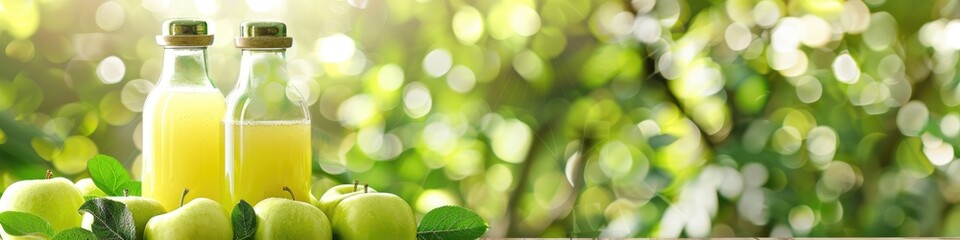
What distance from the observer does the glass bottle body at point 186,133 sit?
1123 mm

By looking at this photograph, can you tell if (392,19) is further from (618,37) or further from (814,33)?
(814,33)

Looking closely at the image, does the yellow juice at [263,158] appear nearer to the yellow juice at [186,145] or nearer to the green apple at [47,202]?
the yellow juice at [186,145]

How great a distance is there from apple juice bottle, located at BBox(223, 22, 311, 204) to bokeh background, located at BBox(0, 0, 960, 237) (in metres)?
0.92

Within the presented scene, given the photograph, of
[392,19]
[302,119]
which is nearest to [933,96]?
[392,19]

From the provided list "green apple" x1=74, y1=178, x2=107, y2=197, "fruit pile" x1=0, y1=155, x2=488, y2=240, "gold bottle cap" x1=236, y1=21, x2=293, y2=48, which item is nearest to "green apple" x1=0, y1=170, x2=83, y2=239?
"fruit pile" x1=0, y1=155, x2=488, y2=240

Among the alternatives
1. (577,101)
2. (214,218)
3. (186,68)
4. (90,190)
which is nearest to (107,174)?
(90,190)

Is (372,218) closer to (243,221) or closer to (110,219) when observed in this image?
(243,221)

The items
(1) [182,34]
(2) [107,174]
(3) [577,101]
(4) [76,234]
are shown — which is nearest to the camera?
(4) [76,234]

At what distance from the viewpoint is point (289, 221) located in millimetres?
999

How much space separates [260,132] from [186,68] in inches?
4.0

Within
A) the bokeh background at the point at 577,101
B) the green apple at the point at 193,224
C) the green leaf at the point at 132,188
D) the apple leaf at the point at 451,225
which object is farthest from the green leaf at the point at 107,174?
the bokeh background at the point at 577,101

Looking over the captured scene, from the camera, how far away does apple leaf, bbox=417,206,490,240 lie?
3.56 feet

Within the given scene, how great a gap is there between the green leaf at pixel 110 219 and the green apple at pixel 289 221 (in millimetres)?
101

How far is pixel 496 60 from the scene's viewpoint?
2035 millimetres
